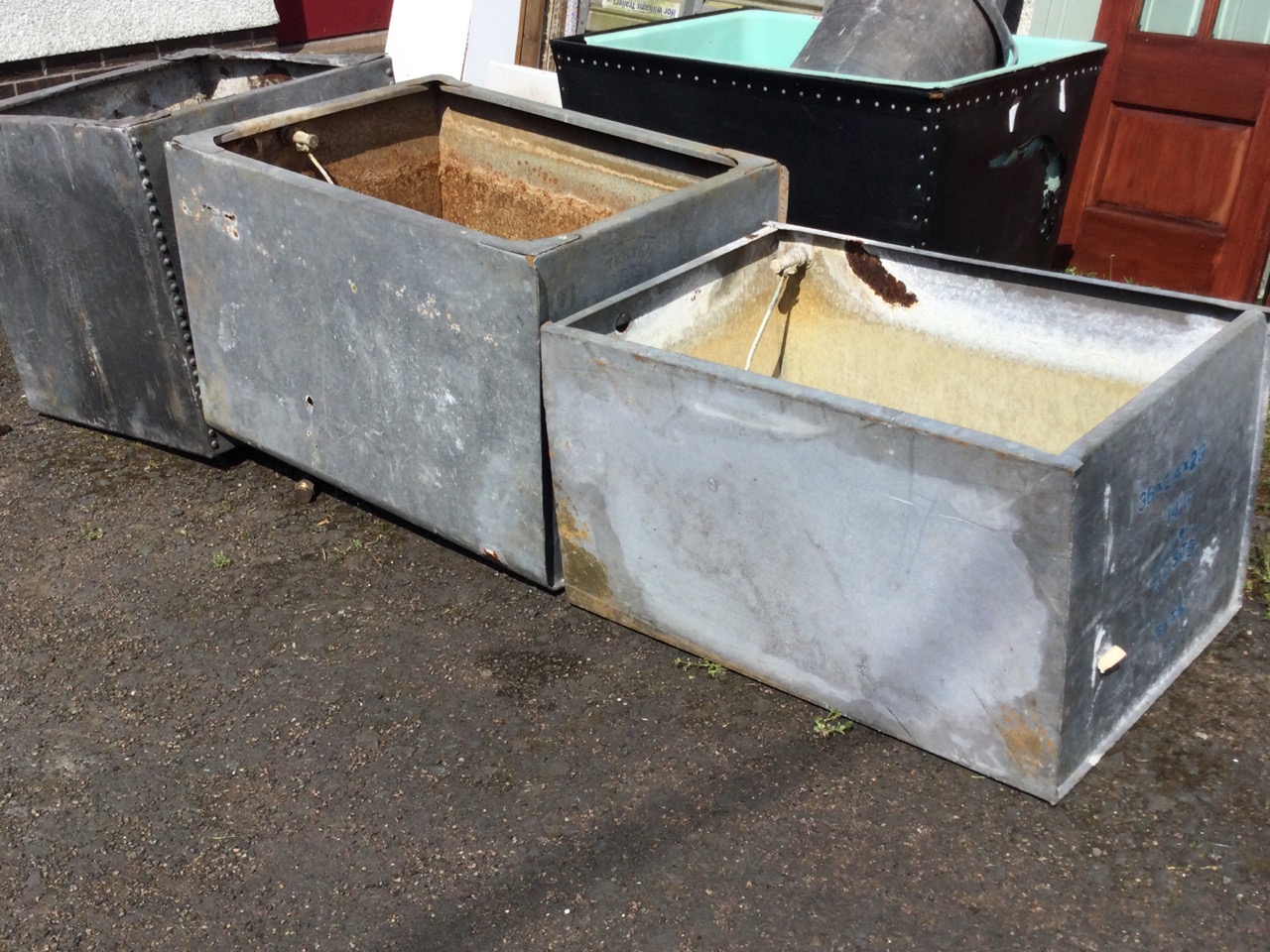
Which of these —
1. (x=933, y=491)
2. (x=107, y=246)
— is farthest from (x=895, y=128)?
(x=107, y=246)

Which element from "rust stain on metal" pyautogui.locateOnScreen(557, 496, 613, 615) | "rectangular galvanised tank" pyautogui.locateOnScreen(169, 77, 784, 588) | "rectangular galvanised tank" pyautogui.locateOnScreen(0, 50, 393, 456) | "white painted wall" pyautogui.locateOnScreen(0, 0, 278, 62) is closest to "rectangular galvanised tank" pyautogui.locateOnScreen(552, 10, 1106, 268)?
"rectangular galvanised tank" pyautogui.locateOnScreen(169, 77, 784, 588)

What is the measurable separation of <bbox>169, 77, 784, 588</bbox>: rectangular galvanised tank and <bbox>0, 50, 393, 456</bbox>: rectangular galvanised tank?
12cm

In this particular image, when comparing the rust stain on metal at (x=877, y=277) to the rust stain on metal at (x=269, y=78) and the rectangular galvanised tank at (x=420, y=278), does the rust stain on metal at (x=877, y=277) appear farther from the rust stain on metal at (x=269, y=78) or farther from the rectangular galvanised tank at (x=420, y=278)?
the rust stain on metal at (x=269, y=78)

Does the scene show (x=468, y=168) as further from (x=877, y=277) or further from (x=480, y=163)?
(x=877, y=277)

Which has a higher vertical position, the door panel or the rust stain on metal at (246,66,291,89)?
the rust stain on metal at (246,66,291,89)

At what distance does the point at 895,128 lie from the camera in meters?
3.53

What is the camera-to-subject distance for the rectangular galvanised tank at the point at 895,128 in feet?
11.6

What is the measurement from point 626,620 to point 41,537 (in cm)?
172

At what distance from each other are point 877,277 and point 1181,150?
217 cm

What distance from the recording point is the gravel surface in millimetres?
2301

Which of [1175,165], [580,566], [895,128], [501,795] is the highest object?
[895,128]

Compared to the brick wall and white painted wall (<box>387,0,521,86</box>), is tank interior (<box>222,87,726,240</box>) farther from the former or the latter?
the brick wall

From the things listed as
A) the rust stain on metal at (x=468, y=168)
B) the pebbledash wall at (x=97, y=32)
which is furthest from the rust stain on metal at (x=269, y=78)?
the pebbledash wall at (x=97, y=32)

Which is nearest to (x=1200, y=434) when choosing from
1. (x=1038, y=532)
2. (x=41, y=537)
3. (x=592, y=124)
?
(x=1038, y=532)
